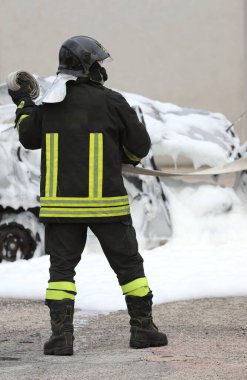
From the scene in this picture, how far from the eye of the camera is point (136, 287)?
4715 millimetres

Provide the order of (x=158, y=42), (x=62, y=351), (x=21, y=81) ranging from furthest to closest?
(x=158, y=42) < (x=21, y=81) < (x=62, y=351)

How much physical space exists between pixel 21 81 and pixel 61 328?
→ 3.88 feet

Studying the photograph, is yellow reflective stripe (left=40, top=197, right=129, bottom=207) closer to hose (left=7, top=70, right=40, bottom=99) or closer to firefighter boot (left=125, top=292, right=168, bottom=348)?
firefighter boot (left=125, top=292, right=168, bottom=348)

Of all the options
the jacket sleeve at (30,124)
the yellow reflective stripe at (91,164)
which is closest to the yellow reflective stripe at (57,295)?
the yellow reflective stripe at (91,164)

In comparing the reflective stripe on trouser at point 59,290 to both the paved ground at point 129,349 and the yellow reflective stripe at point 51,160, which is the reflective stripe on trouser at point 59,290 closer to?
the paved ground at point 129,349

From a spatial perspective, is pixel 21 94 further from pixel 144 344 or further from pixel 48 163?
pixel 144 344

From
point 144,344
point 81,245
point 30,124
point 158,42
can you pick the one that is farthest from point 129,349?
point 158,42

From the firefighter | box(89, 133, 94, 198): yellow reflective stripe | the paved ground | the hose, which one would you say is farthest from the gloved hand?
the paved ground

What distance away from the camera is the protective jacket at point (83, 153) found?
183 inches

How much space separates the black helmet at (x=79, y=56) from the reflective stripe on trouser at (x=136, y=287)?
0.95m

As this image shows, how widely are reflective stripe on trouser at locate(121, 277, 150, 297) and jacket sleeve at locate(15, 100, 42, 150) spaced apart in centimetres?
76

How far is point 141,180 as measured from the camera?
791 centimetres

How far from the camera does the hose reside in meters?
4.92

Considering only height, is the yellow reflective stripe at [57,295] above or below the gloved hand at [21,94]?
below
